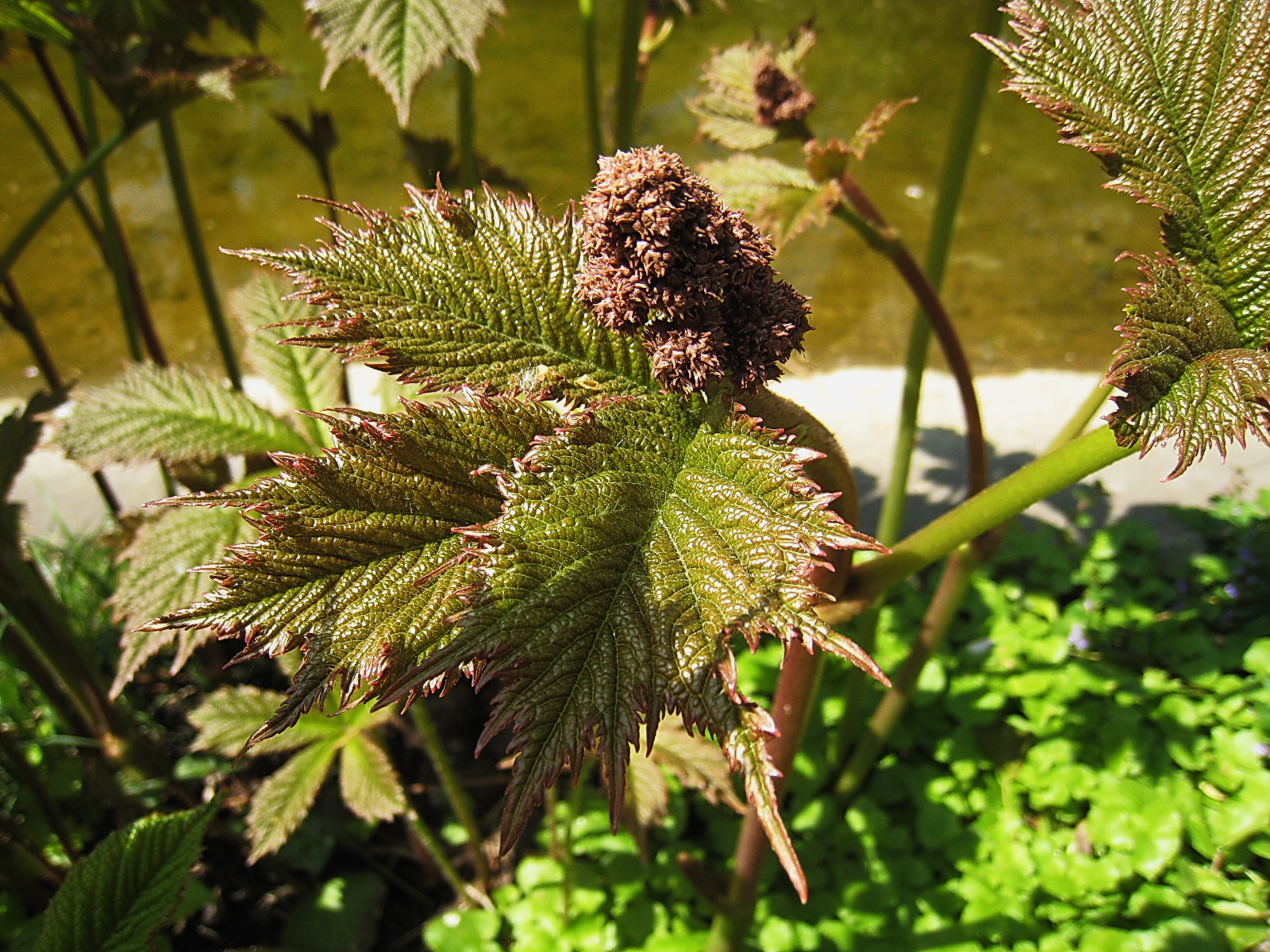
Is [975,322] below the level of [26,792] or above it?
above

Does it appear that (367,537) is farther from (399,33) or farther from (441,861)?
(441,861)

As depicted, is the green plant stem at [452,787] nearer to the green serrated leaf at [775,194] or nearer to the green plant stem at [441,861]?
the green plant stem at [441,861]

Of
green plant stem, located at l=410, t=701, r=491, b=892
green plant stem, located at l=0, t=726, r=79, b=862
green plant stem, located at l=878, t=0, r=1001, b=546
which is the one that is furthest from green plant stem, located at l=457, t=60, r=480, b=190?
green plant stem, located at l=0, t=726, r=79, b=862

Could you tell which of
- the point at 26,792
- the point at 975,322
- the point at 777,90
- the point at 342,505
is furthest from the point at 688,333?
the point at 975,322

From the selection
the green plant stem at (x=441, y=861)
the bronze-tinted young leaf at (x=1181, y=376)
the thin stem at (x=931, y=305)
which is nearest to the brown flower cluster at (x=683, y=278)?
the bronze-tinted young leaf at (x=1181, y=376)

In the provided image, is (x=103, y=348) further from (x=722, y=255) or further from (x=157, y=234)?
(x=722, y=255)

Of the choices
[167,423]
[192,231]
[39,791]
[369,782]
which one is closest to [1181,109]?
[167,423]
